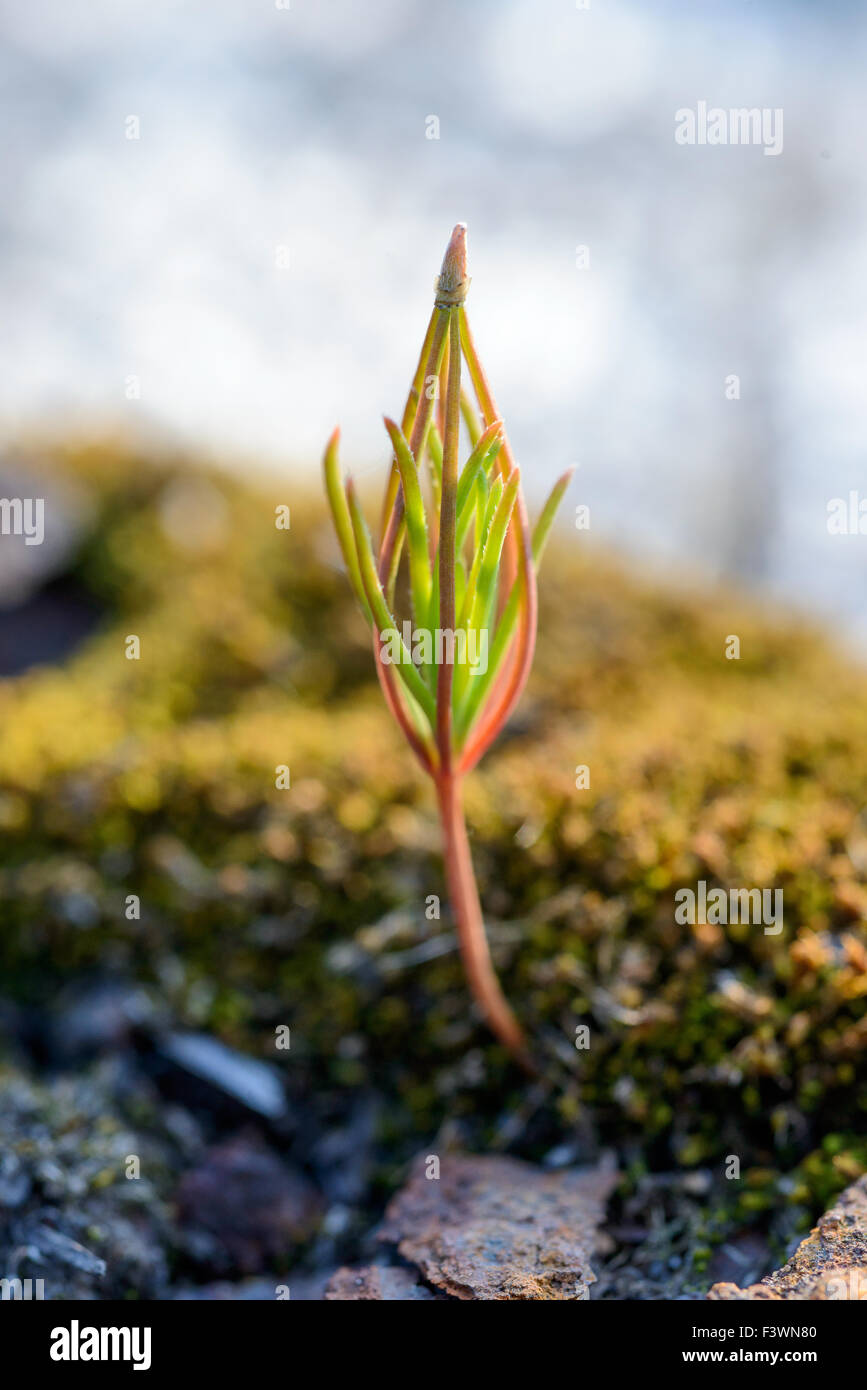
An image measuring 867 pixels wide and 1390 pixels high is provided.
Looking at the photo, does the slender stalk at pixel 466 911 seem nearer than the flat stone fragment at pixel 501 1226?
No

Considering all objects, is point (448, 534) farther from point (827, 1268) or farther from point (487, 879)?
point (827, 1268)

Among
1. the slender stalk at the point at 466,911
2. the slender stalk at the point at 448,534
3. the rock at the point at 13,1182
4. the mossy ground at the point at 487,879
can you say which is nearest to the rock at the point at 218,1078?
the mossy ground at the point at 487,879

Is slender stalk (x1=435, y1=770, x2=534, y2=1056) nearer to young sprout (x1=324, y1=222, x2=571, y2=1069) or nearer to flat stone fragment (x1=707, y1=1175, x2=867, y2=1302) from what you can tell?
young sprout (x1=324, y1=222, x2=571, y2=1069)

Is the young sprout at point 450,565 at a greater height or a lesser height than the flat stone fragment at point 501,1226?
greater

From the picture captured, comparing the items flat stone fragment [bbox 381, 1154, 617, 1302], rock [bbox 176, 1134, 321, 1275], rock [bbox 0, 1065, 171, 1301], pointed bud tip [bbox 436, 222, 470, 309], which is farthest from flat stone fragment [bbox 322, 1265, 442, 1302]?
pointed bud tip [bbox 436, 222, 470, 309]

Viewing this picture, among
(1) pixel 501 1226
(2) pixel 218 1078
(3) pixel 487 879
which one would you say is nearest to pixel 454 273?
(3) pixel 487 879

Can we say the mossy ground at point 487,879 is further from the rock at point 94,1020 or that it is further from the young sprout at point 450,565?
the young sprout at point 450,565
